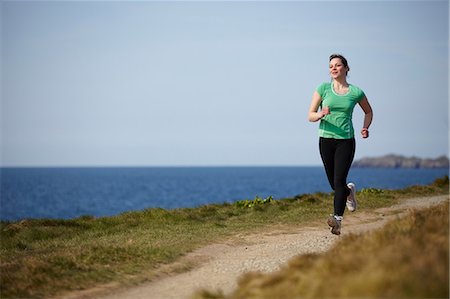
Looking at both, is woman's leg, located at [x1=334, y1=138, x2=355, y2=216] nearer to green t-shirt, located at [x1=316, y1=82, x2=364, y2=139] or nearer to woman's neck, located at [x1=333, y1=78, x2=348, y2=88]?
green t-shirt, located at [x1=316, y1=82, x2=364, y2=139]

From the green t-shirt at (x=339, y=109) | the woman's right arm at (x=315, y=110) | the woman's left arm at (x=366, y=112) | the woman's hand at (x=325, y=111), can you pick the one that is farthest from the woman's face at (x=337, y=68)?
the woman's hand at (x=325, y=111)

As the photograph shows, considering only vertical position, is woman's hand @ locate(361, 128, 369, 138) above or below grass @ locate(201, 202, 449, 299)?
above

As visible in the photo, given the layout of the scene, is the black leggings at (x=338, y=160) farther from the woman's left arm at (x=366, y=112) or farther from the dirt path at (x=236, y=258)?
the dirt path at (x=236, y=258)

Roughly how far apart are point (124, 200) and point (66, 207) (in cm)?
1637

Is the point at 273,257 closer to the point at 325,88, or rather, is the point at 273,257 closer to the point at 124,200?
the point at 325,88

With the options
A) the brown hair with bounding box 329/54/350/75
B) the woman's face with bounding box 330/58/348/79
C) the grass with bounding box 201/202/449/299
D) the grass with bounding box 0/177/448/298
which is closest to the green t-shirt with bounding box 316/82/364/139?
the woman's face with bounding box 330/58/348/79

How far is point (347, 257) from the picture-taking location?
664 centimetres

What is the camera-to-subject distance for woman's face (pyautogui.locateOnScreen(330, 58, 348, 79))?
11.1 meters

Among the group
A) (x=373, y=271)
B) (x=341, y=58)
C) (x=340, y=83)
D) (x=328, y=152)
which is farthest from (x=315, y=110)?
(x=373, y=271)

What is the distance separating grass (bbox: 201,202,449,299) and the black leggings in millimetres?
2654

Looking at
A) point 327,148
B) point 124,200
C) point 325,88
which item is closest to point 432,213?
point 327,148

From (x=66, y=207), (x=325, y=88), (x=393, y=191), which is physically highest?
(x=325, y=88)

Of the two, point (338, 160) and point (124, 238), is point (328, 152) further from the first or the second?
point (124, 238)

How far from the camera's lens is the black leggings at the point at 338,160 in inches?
433
